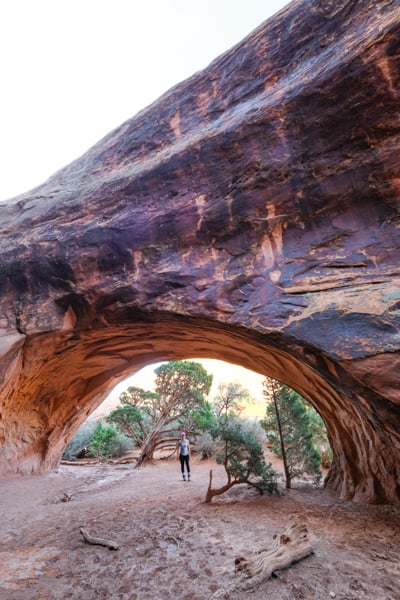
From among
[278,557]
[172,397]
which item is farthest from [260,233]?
[172,397]

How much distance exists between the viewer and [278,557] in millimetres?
3910

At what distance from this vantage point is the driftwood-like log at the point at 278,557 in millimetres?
3742

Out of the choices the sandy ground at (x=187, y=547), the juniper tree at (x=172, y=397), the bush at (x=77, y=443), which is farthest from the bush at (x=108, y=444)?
the sandy ground at (x=187, y=547)

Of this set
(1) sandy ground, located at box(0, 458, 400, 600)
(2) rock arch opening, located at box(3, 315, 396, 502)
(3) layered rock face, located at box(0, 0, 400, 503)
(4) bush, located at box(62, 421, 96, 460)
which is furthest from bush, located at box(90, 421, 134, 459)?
(3) layered rock face, located at box(0, 0, 400, 503)

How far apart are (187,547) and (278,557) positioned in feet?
6.05

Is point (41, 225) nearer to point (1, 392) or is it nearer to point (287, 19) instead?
point (1, 392)

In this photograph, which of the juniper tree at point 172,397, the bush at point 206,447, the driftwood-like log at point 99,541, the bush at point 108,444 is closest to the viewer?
the driftwood-like log at point 99,541

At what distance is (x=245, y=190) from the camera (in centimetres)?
646

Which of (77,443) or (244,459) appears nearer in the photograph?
(244,459)

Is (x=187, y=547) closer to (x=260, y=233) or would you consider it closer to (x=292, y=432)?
(x=260, y=233)

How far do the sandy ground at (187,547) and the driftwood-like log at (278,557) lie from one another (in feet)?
0.31

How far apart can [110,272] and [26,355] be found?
365 cm

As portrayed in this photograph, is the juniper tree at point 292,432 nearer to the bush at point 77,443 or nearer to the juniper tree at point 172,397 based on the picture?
the juniper tree at point 172,397

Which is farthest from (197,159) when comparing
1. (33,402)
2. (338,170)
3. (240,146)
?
(33,402)
